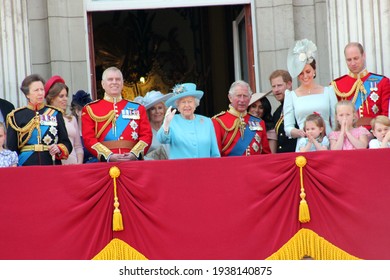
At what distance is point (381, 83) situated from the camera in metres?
12.5

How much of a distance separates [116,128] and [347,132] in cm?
211

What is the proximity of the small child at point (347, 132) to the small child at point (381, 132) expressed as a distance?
0.42 ft

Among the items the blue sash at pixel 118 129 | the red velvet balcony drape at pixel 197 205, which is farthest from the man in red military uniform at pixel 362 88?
the blue sash at pixel 118 129

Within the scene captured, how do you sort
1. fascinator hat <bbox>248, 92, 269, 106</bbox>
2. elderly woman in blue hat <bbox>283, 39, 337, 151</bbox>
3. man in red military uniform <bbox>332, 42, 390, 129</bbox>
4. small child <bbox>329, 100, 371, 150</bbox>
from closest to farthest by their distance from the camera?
small child <bbox>329, 100, 371, 150</bbox>
elderly woman in blue hat <bbox>283, 39, 337, 151</bbox>
man in red military uniform <bbox>332, 42, 390, 129</bbox>
fascinator hat <bbox>248, 92, 269, 106</bbox>

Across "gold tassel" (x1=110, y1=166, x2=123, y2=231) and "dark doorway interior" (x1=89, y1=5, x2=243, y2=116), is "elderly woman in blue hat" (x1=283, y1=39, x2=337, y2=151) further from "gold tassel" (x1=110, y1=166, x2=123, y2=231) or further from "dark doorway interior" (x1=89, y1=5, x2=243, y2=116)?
"dark doorway interior" (x1=89, y1=5, x2=243, y2=116)

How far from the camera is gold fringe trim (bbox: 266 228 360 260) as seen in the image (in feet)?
36.4

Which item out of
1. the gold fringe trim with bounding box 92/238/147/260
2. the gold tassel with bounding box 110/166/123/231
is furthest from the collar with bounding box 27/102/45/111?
the gold fringe trim with bounding box 92/238/147/260

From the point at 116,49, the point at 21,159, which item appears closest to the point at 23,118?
the point at 21,159

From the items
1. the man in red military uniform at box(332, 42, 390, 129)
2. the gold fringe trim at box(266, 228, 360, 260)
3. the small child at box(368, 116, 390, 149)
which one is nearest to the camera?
the gold fringe trim at box(266, 228, 360, 260)

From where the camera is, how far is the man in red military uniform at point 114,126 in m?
12.0

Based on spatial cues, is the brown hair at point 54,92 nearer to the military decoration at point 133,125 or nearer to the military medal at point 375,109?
the military decoration at point 133,125

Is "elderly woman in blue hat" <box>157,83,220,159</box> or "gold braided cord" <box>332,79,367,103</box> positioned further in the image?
"gold braided cord" <box>332,79,367,103</box>

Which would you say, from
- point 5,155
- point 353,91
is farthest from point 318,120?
point 5,155
